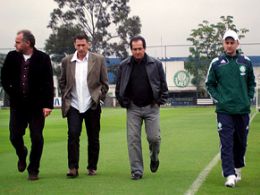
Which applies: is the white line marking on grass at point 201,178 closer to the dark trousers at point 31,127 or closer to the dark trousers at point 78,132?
the dark trousers at point 78,132

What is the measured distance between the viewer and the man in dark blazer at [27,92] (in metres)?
8.70

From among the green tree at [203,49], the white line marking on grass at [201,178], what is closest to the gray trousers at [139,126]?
the white line marking on grass at [201,178]

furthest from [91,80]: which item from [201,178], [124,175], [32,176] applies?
[201,178]

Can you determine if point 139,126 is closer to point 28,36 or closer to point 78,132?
point 78,132

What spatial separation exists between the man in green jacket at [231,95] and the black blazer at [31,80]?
225cm

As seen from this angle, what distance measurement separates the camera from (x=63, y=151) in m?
13.1

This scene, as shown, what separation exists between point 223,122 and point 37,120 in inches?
98.3

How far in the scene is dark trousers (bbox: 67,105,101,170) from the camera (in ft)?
29.0

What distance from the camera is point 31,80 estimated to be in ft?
28.8

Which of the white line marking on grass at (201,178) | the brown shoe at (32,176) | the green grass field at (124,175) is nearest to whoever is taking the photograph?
the white line marking on grass at (201,178)

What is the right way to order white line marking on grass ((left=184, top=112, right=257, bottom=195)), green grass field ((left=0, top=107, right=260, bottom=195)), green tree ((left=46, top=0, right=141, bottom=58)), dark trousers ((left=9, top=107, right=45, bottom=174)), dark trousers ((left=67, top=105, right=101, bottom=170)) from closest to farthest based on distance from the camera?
Result: white line marking on grass ((left=184, top=112, right=257, bottom=195)) → green grass field ((left=0, top=107, right=260, bottom=195)) → dark trousers ((left=9, top=107, right=45, bottom=174)) → dark trousers ((left=67, top=105, right=101, bottom=170)) → green tree ((left=46, top=0, right=141, bottom=58))

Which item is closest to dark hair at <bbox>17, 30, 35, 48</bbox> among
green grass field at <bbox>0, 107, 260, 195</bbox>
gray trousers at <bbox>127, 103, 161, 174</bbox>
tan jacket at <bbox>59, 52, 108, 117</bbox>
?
tan jacket at <bbox>59, 52, 108, 117</bbox>

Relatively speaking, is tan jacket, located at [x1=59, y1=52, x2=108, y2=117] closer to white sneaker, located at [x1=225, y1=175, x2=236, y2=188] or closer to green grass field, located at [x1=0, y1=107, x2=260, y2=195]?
green grass field, located at [x1=0, y1=107, x2=260, y2=195]

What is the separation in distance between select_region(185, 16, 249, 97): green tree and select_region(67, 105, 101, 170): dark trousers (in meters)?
61.8
